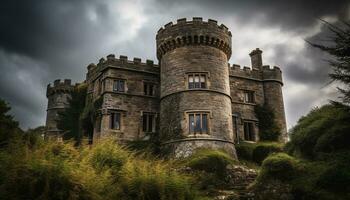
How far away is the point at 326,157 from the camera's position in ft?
44.4

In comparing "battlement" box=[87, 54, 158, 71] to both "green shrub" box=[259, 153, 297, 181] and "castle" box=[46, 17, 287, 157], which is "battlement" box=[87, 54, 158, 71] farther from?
"green shrub" box=[259, 153, 297, 181]

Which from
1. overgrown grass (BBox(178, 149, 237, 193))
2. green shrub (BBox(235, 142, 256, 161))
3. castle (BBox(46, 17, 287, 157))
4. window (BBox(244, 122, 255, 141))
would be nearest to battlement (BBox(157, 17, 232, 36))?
castle (BBox(46, 17, 287, 157))

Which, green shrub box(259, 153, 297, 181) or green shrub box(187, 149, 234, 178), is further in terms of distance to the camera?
green shrub box(187, 149, 234, 178)

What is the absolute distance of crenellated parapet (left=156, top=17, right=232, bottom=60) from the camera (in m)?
23.1

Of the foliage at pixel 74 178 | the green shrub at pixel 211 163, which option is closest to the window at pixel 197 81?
the green shrub at pixel 211 163

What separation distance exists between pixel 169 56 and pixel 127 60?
3.78m

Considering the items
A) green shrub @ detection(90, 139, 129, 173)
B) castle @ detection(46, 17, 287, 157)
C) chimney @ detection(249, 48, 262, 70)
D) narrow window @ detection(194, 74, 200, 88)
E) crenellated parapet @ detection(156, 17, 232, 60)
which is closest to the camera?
green shrub @ detection(90, 139, 129, 173)

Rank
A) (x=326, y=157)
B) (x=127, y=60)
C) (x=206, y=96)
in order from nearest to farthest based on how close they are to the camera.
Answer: (x=326, y=157) → (x=206, y=96) → (x=127, y=60)

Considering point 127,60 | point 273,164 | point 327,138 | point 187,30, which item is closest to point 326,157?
point 327,138

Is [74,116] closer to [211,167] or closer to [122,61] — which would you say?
[122,61]

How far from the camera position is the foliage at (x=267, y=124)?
87.0 feet

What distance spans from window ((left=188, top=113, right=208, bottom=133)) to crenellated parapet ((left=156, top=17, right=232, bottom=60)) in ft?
17.5

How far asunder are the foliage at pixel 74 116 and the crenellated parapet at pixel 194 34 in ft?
31.2

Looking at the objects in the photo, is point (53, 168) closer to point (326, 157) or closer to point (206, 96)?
point (326, 157)
